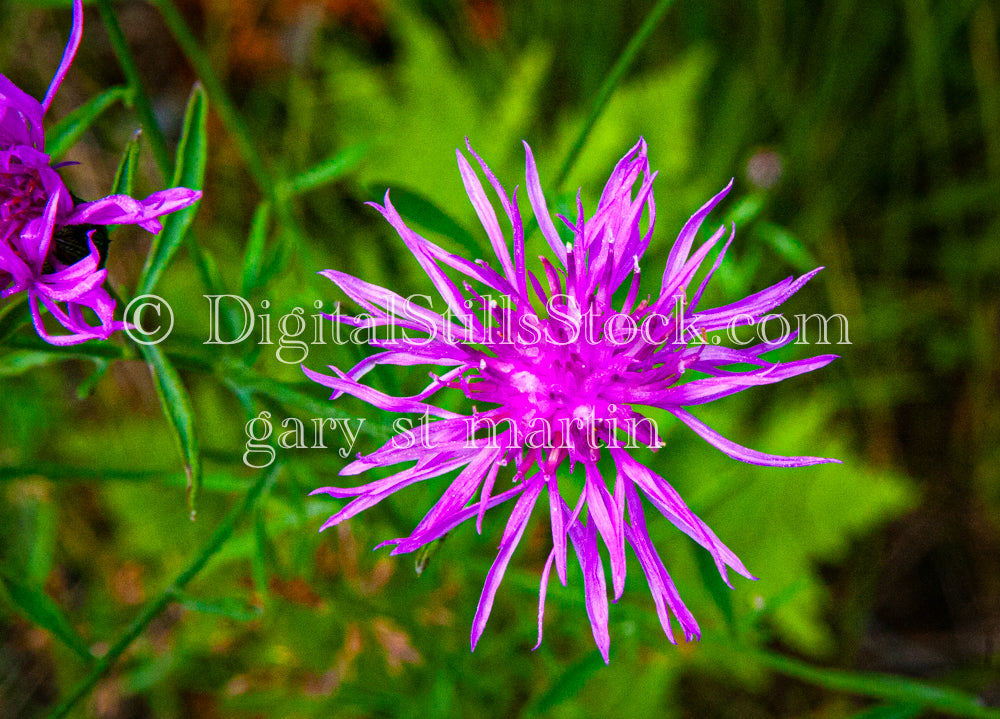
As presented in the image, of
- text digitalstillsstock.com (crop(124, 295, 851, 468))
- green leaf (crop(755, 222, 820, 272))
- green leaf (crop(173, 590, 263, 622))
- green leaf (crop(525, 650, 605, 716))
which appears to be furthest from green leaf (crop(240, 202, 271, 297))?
green leaf (crop(755, 222, 820, 272))

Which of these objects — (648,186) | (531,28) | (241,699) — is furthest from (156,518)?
(531,28)

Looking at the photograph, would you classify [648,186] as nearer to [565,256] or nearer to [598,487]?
[565,256]

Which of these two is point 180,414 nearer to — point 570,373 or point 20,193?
point 20,193

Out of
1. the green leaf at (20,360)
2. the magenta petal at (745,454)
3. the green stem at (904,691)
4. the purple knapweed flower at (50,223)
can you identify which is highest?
the purple knapweed flower at (50,223)

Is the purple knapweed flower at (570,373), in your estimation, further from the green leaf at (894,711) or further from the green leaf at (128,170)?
the green leaf at (894,711)

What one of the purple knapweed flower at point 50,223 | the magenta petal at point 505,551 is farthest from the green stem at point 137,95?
the magenta petal at point 505,551

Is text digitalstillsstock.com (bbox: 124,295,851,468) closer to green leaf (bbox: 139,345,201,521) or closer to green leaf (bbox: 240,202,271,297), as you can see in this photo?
green leaf (bbox: 139,345,201,521)
